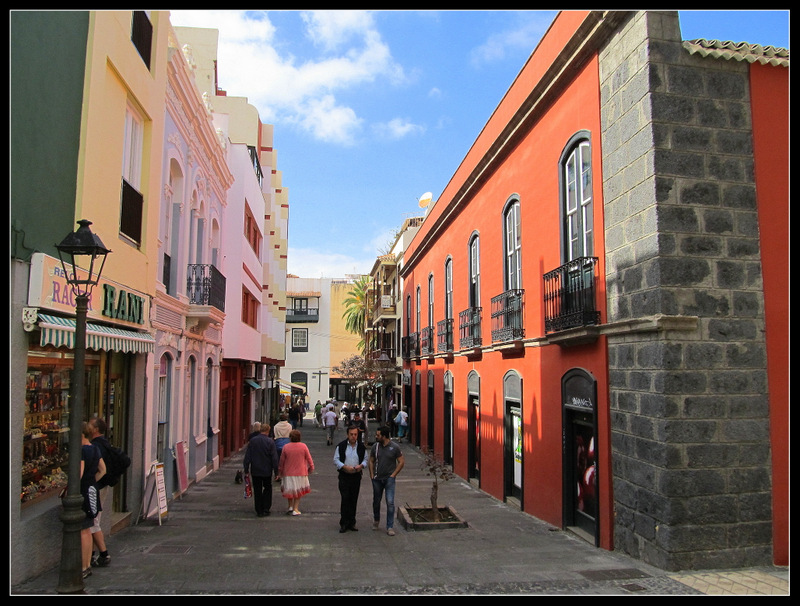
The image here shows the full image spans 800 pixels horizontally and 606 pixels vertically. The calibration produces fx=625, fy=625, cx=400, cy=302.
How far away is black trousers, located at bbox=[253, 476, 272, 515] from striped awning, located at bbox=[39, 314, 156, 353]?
115 inches

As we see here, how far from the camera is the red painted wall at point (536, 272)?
9125 millimetres

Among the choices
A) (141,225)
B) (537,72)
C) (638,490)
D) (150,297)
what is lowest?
(638,490)

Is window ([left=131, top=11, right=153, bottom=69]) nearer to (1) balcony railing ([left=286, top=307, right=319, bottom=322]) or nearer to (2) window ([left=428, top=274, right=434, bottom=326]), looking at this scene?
(2) window ([left=428, top=274, right=434, bottom=326])

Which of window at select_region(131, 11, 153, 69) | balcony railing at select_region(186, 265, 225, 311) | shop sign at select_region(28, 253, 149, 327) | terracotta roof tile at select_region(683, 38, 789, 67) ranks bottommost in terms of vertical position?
shop sign at select_region(28, 253, 149, 327)

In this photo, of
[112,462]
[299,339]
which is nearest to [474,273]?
[112,462]

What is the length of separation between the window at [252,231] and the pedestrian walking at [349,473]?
1327 cm

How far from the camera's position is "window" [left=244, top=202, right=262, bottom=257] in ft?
72.7

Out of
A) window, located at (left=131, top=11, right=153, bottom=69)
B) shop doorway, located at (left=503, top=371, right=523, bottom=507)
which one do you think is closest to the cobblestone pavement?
shop doorway, located at (left=503, top=371, right=523, bottom=507)

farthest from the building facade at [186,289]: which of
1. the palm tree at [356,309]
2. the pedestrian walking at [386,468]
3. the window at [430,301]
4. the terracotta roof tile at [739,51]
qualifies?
the palm tree at [356,309]

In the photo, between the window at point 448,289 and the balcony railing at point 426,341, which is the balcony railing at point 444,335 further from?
the balcony railing at point 426,341

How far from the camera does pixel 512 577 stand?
23.2 feet

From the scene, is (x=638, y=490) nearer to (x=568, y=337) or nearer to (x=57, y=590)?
(x=568, y=337)

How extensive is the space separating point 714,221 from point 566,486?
468cm

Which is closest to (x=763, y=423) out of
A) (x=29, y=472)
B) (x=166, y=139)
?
(x=29, y=472)
